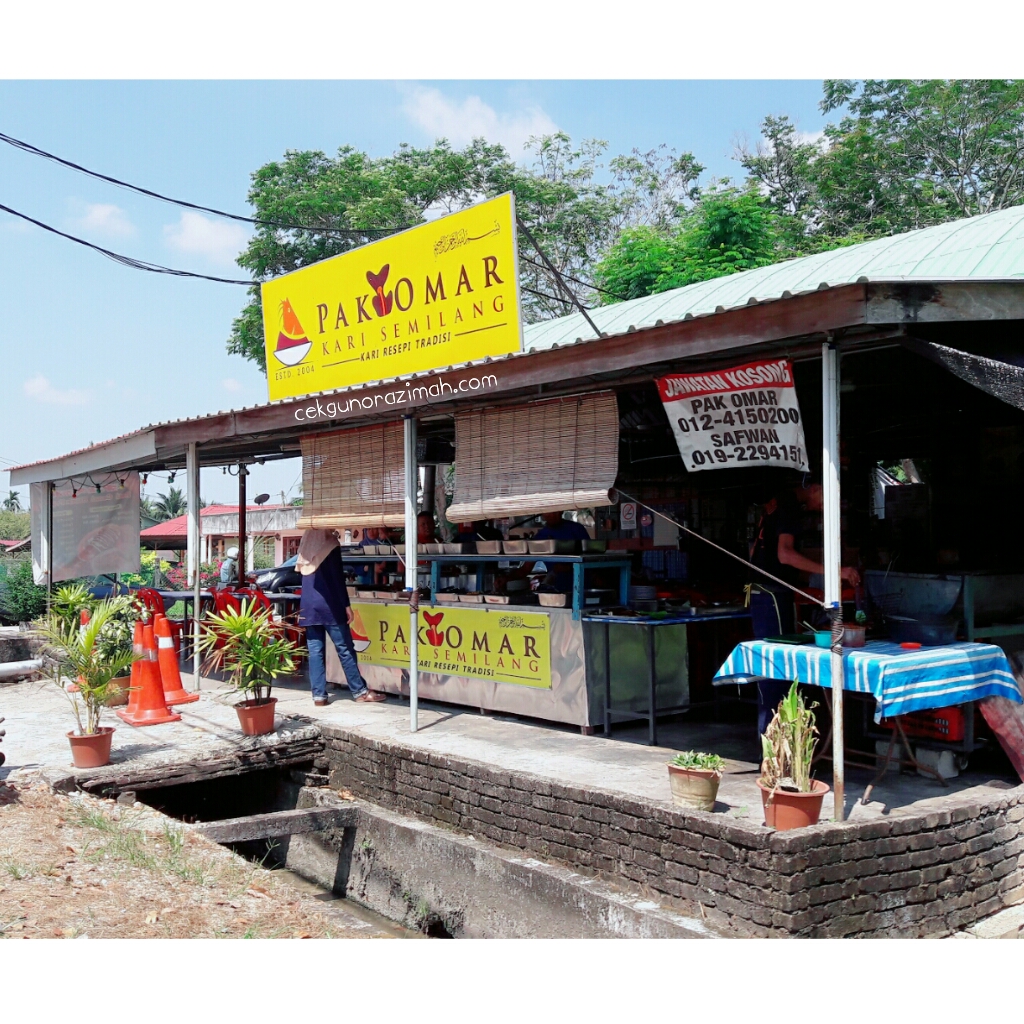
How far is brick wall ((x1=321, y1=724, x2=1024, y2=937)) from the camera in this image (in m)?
5.12

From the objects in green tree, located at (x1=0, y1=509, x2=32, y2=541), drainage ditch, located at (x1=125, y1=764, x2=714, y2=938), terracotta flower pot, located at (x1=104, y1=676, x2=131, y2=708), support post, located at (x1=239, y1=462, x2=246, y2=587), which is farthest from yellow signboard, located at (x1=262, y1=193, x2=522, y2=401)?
green tree, located at (x1=0, y1=509, x2=32, y2=541)

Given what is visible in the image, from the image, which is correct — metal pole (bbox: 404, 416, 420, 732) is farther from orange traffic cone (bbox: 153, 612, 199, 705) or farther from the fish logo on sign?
orange traffic cone (bbox: 153, 612, 199, 705)

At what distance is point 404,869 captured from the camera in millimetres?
7539

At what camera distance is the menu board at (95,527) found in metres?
14.9

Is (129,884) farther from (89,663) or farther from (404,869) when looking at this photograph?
(89,663)

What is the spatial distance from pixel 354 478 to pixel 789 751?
225 inches

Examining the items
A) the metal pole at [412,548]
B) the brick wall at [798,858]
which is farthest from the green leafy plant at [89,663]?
the brick wall at [798,858]

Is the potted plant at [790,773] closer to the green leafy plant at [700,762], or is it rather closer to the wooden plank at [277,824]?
the green leafy plant at [700,762]

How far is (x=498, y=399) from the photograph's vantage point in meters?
8.50

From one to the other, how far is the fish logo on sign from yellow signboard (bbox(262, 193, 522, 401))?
0.03ft

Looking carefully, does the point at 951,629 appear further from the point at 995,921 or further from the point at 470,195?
the point at 470,195

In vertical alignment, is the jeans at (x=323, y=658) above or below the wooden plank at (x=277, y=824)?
above

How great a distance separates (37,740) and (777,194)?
22.2m

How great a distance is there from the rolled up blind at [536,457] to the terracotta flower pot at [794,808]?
9.05 ft
